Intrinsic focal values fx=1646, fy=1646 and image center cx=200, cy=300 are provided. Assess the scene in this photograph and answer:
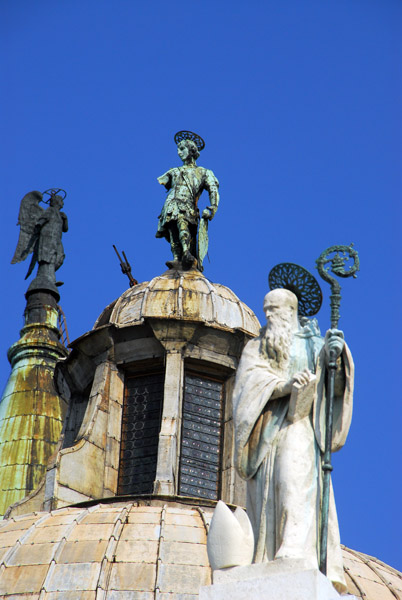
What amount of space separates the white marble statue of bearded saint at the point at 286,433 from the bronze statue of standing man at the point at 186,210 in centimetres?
2435

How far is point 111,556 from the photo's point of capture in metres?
33.2

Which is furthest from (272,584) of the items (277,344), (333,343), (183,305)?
(183,305)

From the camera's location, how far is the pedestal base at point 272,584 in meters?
17.2

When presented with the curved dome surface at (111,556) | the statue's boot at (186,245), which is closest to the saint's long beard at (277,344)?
the curved dome surface at (111,556)

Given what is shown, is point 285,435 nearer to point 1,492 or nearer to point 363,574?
point 363,574

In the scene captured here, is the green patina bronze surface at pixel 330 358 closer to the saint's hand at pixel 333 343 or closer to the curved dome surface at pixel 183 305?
the saint's hand at pixel 333 343

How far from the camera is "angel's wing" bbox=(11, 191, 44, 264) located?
5900cm

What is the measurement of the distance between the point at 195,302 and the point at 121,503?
7.33 m

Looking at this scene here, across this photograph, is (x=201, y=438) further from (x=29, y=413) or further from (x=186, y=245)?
(x=29, y=413)

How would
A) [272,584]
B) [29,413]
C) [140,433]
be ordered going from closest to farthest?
1. [272,584]
2. [140,433]
3. [29,413]

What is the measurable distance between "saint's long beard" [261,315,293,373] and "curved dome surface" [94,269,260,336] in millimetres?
21707

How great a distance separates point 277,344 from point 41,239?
133ft

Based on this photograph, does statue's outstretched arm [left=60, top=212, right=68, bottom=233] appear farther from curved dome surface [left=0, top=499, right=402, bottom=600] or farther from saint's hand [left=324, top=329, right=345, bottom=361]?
saint's hand [left=324, top=329, right=345, bottom=361]

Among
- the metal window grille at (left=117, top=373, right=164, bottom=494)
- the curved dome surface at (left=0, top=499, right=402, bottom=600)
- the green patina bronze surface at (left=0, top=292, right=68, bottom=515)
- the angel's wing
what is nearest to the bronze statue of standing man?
the metal window grille at (left=117, top=373, right=164, bottom=494)
